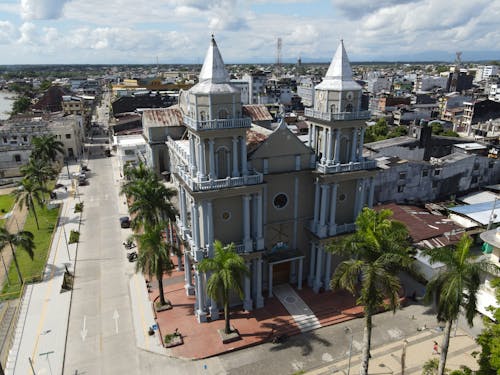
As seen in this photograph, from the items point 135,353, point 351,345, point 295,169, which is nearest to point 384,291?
point 351,345

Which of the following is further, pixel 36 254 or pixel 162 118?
pixel 162 118

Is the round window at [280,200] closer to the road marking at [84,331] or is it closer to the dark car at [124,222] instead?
the road marking at [84,331]

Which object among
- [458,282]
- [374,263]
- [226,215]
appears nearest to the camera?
[458,282]

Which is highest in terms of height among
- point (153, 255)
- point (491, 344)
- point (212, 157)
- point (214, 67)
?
point (214, 67)

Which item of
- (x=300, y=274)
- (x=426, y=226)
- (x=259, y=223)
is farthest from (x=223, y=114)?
(x=426, y=226)

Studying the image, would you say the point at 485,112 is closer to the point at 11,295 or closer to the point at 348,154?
the point at 348,154

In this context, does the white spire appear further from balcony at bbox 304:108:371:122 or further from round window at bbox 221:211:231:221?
round window at bbox 221:211:231:221

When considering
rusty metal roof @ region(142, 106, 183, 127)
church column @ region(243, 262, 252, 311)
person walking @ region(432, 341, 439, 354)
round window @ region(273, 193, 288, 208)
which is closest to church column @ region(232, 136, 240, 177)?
round window @ region(273, 193, 288, 208)

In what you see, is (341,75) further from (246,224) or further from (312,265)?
(312,265)
